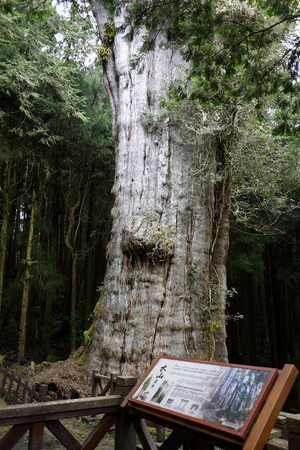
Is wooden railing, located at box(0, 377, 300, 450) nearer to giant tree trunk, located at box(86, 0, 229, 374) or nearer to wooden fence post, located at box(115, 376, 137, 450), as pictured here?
wooden fence post, located at box(115, 376, 137, 450)

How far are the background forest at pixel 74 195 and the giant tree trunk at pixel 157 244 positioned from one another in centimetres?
52

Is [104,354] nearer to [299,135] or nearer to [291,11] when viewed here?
[299,135]

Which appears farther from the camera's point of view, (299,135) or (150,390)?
(299,135)

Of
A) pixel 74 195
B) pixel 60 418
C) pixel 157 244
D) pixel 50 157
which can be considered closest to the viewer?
pixel 60 418

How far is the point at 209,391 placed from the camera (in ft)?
6.17

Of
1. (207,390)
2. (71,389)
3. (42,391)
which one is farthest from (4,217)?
(207,390)

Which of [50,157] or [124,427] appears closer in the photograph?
[124,427]

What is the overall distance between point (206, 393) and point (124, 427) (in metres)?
0.76

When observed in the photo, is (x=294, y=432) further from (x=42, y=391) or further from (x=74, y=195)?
(x=74, y=195)

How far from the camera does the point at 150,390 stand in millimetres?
2203

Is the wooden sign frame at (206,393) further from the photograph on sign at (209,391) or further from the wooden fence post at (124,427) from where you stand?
the wooden fence post at (124,427)

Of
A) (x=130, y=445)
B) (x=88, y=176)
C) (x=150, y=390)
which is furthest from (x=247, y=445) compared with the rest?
(x=88, y=176)

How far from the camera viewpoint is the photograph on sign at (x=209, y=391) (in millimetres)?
1693

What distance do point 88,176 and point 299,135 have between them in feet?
27.4
